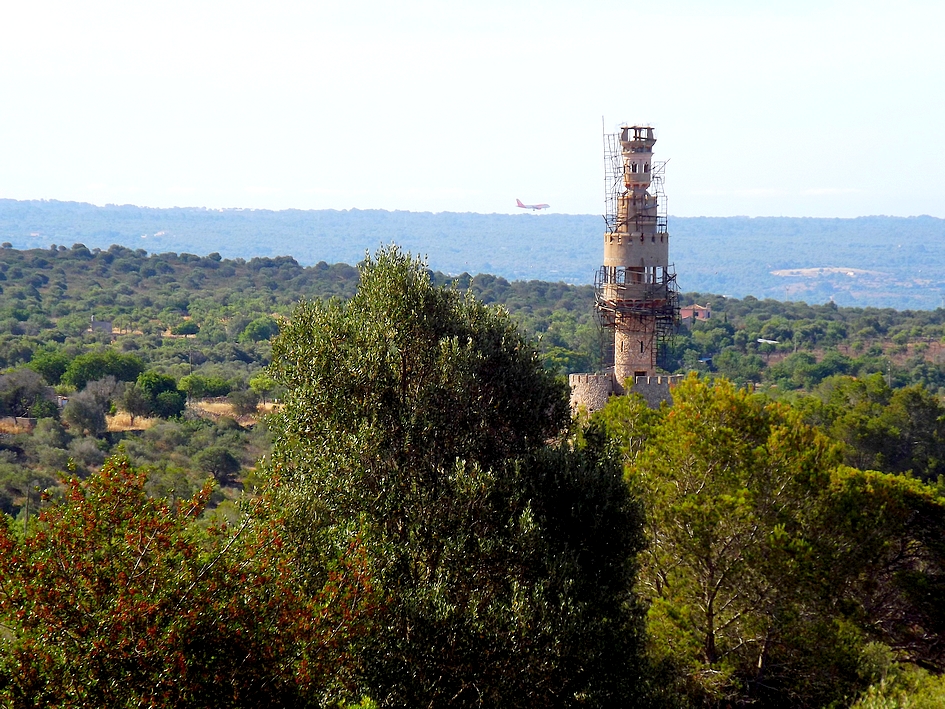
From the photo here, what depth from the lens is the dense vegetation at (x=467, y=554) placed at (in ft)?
33.3

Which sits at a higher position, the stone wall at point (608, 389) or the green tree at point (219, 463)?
the stone wall at point (608, 389)

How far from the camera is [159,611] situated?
32.7ft

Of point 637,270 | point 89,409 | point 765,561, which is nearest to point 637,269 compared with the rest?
point 637,270

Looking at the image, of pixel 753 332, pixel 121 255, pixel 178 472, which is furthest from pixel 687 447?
pixel 121 255

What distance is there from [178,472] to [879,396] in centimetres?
3056

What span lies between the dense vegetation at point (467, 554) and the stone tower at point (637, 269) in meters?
7.32

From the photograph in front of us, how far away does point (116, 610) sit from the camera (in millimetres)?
9766

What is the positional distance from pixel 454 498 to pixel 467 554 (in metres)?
0.70

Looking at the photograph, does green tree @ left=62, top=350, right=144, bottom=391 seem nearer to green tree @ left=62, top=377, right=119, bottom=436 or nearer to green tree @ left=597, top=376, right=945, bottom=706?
green tree @ left=62, top=377, right=119, bottom=436

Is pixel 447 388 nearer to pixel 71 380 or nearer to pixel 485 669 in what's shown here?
pixel 485 669

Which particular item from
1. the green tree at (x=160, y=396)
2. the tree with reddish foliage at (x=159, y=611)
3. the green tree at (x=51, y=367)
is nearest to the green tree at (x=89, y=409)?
the green tree at (x=160, y=396)

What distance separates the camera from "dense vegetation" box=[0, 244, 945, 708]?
10148 mm

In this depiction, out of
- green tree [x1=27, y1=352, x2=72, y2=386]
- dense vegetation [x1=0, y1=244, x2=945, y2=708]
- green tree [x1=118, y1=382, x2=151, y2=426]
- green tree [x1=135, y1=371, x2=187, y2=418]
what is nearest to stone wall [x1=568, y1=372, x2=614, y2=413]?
dense vegetation [x1=0, y1=244, x2=945, y2=708]

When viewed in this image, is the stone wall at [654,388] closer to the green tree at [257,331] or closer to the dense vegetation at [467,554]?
the dense vegetation at [467,554]
